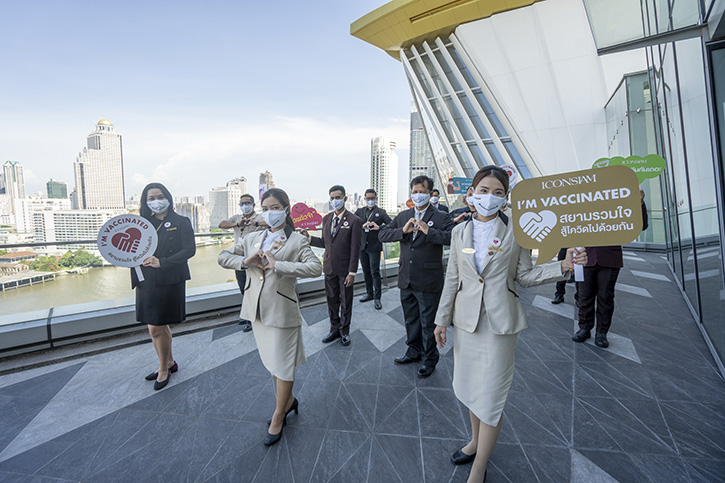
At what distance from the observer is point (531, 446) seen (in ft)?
6.52

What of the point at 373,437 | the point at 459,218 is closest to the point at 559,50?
the point at 459,218

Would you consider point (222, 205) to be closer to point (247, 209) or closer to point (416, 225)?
point (247, 209)

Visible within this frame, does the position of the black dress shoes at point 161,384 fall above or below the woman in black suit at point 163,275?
below

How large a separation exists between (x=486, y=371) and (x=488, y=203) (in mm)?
984

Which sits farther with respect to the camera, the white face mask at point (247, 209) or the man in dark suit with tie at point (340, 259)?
the white face mask at point (247, 209)

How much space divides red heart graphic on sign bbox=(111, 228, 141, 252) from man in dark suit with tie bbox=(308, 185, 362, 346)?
1922 mm

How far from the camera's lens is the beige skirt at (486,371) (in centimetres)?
159

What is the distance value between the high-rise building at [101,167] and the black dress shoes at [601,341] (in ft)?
39.0

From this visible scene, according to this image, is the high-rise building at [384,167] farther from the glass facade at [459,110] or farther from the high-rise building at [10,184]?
the high-rise building at [10,184]

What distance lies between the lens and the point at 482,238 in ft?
5.84

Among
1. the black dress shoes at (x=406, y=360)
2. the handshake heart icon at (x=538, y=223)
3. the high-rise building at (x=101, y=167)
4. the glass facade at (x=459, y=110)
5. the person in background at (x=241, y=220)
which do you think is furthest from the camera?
the glass facade at (x=459, y=110)

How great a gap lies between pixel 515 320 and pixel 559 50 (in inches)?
749

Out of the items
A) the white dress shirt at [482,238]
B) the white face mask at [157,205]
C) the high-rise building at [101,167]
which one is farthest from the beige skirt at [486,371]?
the high-rise building at [101,167]

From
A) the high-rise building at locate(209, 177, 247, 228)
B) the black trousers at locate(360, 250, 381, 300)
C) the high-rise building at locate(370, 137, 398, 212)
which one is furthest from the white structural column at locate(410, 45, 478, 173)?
the high-rise building at locate(370, 137, 398, 212)
